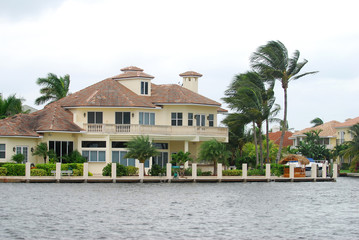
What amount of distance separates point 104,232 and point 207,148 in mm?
28881

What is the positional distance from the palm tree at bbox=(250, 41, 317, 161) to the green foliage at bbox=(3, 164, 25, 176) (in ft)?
82.9

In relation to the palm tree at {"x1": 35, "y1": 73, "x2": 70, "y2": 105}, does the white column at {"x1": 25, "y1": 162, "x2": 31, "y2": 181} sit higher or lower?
lower

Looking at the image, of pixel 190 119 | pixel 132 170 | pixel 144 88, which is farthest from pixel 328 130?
pixel 132 170

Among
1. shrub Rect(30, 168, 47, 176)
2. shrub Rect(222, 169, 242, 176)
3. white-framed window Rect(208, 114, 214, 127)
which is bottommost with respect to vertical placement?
shrub Rect(222, 169, 242, 176)

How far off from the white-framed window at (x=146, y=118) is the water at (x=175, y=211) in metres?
10.3

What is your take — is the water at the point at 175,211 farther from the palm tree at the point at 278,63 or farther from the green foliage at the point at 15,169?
the palm tree at the point at 278,63

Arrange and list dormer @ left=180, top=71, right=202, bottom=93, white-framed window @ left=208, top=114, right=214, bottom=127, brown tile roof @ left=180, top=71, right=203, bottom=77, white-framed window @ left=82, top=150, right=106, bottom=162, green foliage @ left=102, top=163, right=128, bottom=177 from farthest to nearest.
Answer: brown tile roof @ left=180, top=71, right=203, bottom=77, dormer @ left=180, top=71, right=202, bottom=93, white-framed window @ left=208, top=114, right=214, bottom=127, white-framed window @ left=82, top=150, right=106, bottom=162, green foliage @ left=102, top=163, right=128, bottom=177

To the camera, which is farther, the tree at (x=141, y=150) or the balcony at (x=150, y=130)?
the balcony at (x=150, y=130)

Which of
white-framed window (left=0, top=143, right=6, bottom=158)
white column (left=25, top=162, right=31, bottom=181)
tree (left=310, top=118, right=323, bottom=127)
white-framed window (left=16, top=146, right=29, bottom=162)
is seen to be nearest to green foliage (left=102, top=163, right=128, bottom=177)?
white-framed window (left=16, top=146, right=29, bottom=162)

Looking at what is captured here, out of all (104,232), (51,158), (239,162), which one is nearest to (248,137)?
(239,162)

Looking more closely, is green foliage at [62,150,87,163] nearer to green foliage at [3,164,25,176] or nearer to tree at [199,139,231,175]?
green foliage at [3,164,25,176]

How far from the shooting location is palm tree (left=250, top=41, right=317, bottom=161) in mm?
69500

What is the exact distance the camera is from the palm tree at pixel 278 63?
69.5m

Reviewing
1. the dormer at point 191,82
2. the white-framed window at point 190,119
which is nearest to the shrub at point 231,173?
the white-framed window at point 190,119
